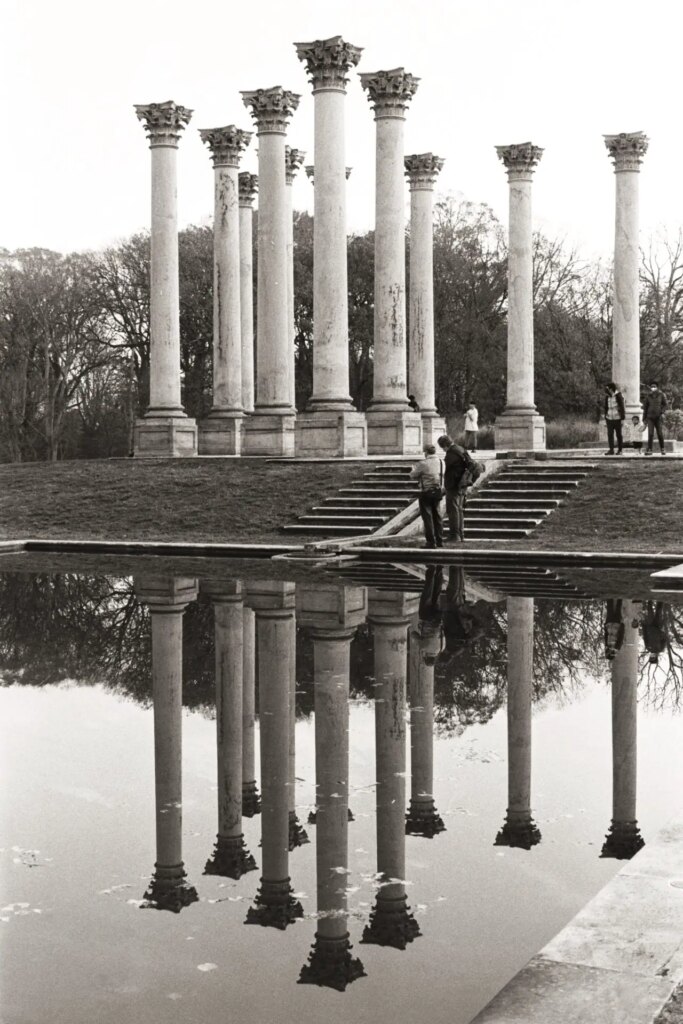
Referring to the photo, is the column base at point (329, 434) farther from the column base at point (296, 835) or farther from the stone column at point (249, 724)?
the column base at point (296, 835)

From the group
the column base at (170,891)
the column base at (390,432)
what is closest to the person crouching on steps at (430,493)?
the column base at (390,432)

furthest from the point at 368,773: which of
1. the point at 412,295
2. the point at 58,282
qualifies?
the point at 58,282

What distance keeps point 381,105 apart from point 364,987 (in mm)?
45085

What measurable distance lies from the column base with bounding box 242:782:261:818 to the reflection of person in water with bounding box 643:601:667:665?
7.31 m

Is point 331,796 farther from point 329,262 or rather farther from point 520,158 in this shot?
point 520,158

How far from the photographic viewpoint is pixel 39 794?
39.3 feet

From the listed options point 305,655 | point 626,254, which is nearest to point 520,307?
point 626,254

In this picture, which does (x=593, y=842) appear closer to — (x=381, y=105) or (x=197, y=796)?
(x=197, y=796)

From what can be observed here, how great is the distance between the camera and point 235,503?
42031 mm

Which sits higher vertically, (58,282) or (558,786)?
(58,282)

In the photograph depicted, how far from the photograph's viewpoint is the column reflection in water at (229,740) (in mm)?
10094

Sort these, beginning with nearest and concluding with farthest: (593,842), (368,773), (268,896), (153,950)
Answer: (153,950) → (268,896) → (593,842) → (368,773)

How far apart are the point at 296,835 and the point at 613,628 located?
11000 mm

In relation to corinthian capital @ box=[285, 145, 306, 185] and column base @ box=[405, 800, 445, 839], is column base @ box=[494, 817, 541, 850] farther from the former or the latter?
corinthian capital @ box=[285, 145, 306, 185]
